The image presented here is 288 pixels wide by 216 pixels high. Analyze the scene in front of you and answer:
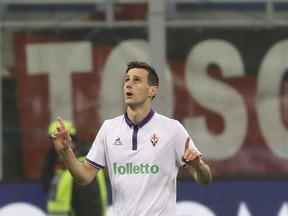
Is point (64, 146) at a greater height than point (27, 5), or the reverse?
point (27, 5)

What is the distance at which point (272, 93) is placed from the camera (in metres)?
10.3

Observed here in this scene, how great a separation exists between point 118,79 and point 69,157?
419cm

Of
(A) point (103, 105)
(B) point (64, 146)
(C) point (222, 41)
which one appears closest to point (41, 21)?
(A) point (103, 105)

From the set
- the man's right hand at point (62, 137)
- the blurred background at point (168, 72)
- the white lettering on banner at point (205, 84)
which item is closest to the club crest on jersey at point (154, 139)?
the man's right hand at point (62, 137)

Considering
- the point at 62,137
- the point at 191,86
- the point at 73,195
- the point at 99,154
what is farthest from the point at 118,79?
the point at 62,137

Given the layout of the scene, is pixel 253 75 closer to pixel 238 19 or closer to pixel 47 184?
pixel 238 19

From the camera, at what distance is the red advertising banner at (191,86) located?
33.5 ft

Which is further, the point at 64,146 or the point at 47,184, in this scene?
the point at 47,184

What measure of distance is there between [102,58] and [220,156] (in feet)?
4.36

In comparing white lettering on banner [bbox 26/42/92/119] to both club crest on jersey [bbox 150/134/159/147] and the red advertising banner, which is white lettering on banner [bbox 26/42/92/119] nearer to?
the red advertising banner

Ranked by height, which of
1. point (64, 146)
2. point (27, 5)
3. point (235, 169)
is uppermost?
point (27, 5)

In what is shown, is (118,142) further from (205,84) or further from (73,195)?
(205,84)

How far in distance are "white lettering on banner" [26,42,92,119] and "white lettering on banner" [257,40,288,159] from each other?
Answer: 1.52 meters

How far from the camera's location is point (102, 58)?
10258 mm
